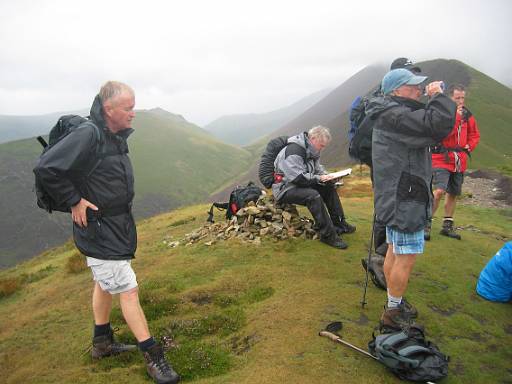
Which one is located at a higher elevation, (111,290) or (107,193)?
(107,193)

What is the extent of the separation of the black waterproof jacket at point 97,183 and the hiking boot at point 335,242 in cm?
578

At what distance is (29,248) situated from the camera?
9069 centimetres

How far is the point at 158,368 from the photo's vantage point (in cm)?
544

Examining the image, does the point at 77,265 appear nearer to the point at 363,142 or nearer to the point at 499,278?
the point at 363,142

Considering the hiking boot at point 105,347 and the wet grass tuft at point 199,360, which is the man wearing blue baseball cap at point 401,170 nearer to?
the wet grass tuft at point 199,360

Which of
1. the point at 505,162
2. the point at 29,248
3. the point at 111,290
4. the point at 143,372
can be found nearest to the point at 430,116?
the point at 111,290

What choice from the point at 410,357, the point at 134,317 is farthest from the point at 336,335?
the point at 134,317

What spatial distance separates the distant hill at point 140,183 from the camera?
97125mm

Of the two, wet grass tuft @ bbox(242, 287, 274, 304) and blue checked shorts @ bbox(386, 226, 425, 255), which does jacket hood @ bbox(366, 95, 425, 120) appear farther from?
wet grass tuft @ bbox(242, 287, 274, 304)

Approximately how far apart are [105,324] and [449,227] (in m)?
9.70

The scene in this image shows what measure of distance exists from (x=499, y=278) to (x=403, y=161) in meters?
3.73

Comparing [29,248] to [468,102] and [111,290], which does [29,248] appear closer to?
[111,290]

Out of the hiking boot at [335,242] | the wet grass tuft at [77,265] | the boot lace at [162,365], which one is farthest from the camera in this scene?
the wet grass tuft at [77,265]

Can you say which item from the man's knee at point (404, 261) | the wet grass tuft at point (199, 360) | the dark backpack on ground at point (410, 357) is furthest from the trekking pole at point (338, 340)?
the wet grass tuft at point (199, 360)
